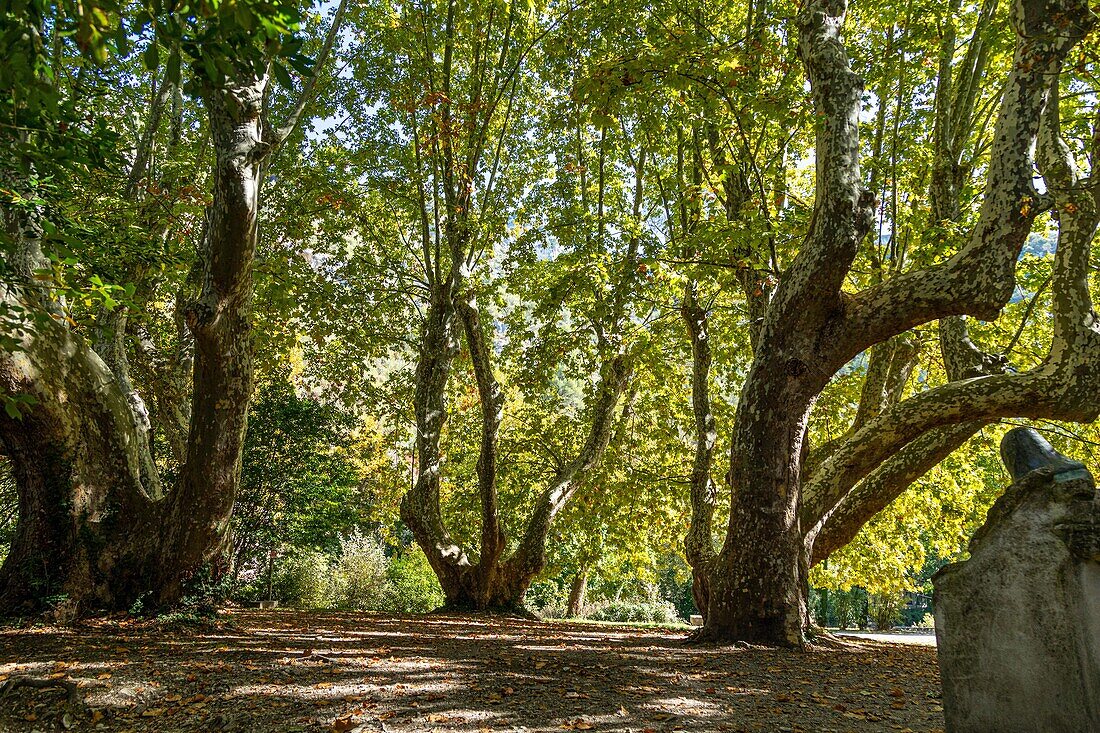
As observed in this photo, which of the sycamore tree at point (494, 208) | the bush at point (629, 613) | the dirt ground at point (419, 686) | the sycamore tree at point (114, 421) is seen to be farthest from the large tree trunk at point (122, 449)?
the bush at point (629, 613)

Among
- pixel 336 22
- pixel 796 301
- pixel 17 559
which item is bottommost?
pixel 17 559

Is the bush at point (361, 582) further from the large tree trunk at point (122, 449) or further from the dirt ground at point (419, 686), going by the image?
the dirt ground at point (419, 686)

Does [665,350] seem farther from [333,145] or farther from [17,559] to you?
[17,559]

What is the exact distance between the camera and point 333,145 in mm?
12891

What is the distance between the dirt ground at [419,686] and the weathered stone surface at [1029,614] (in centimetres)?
77

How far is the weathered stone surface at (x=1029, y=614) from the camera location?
2.77m

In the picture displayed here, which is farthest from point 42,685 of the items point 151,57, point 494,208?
point 494,208

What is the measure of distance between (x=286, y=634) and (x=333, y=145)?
10.2 m

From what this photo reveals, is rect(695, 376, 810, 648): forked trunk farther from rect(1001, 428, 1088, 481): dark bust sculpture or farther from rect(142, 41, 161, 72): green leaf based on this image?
rect(142, 41, 161, 72): green leaf

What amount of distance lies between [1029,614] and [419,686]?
11.7ft

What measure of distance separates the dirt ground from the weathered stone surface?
77cm

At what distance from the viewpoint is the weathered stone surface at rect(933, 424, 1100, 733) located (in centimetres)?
277

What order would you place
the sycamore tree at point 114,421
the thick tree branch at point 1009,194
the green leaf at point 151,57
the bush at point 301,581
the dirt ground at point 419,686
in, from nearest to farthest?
1. the green leaf at point 151,57
2. the dirt ground at point 419,686
3. the thick tree branch at point 1009,194
4. the sycamore tree at point 114,421
5. the bush at point 301,581

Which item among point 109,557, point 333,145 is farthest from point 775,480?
point 333,145
